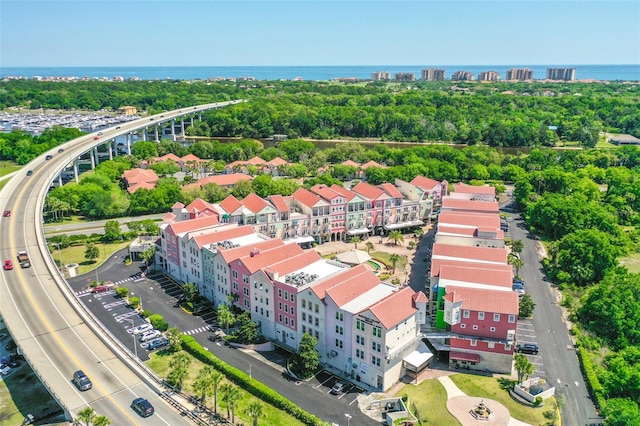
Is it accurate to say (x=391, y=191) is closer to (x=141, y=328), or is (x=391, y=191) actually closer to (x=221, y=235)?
(x=221, y=235)

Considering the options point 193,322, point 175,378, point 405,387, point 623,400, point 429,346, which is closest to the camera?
point 623,400

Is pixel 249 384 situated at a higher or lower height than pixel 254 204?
lower

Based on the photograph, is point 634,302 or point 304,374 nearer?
point 304,374

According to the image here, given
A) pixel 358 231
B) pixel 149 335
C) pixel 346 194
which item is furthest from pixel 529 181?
pixel 149 335

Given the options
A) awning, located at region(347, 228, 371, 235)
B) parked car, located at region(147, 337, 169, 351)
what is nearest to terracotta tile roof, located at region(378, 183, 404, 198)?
awning, located at region(347, 228, 371, 235)

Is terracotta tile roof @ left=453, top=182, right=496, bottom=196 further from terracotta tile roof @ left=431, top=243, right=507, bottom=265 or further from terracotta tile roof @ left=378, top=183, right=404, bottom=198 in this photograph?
terracotta tile roof @ left=431, top=243, right=507, bottom=265

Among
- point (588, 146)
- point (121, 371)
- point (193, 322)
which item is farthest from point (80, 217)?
point (588, 146)

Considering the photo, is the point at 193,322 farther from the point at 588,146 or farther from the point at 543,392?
the point at 588,146

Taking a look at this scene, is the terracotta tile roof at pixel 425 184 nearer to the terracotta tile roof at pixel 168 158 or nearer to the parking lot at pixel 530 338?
the parking lot at pixel 530 338
